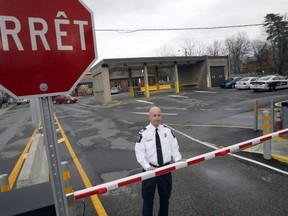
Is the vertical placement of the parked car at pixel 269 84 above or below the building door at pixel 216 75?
below

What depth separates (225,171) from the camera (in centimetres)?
534

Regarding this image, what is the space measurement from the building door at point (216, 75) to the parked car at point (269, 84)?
8803 millimetres

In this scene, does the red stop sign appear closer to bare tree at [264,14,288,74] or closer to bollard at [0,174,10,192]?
bollard at [0,174,10,192]

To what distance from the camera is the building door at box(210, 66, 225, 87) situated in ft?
115

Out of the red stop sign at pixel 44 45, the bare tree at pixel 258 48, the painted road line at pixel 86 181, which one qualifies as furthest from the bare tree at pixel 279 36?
the red stop sign at pixel 44 45

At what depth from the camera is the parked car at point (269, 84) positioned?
2545 cm

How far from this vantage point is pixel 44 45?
159cm

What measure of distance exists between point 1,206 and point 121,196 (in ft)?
8.71

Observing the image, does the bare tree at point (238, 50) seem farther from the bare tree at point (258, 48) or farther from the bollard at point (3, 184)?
the bollard at point (3, 184)

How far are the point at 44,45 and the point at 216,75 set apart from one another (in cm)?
3610

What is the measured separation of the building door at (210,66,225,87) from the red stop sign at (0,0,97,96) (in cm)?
3502

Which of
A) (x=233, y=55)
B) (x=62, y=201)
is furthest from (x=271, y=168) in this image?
(x=233, y=55)

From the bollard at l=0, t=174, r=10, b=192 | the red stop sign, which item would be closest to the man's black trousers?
the bollard at l=0, t=174, r=10, b=192

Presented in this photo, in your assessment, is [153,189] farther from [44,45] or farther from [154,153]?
[44,45]
